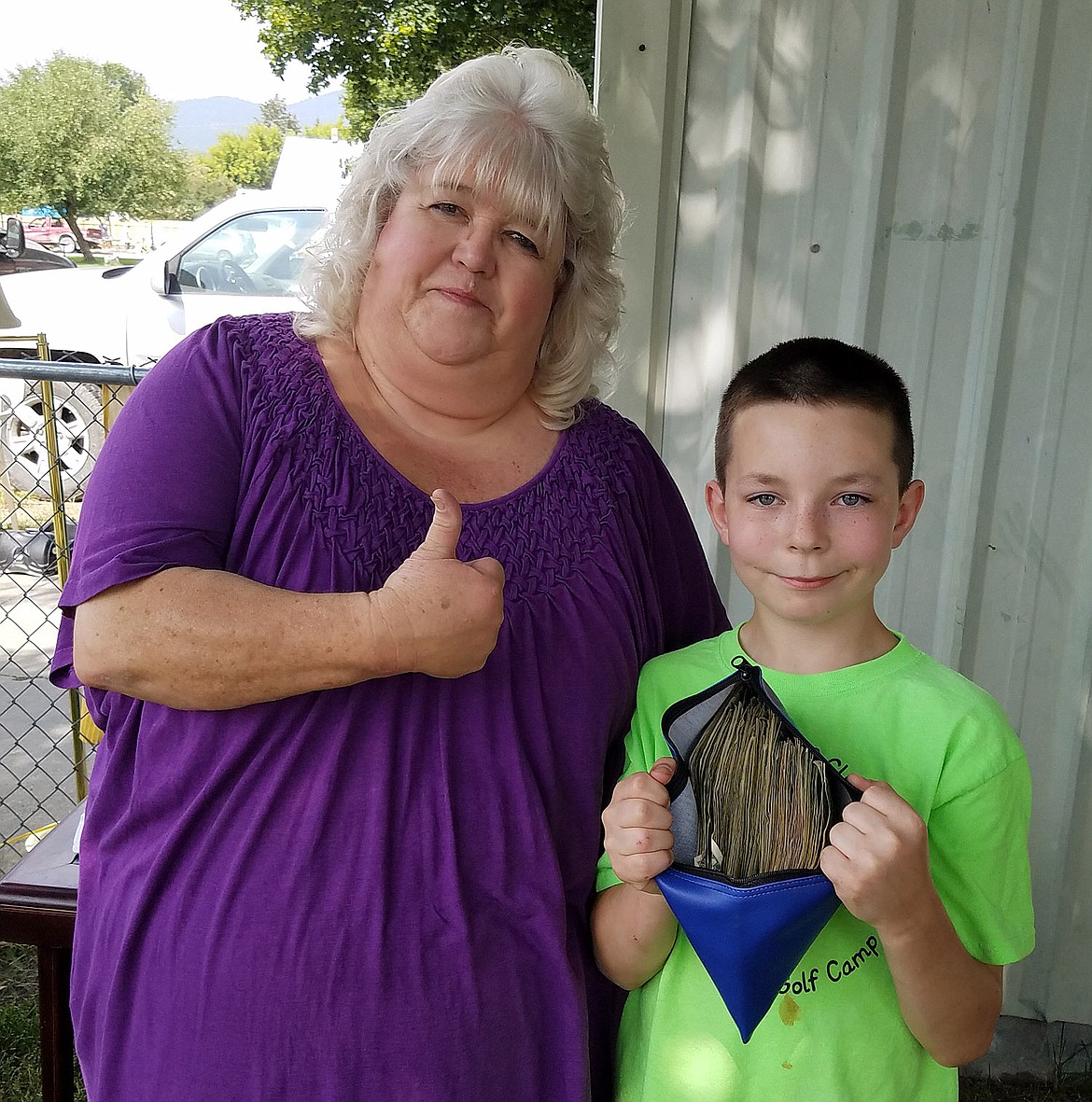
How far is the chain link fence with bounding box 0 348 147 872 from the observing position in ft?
10.5

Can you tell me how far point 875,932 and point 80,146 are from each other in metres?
40.6

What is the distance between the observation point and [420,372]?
1516mm

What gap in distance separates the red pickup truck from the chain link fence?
Result: 26.5 metres

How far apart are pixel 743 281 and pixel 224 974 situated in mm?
1926

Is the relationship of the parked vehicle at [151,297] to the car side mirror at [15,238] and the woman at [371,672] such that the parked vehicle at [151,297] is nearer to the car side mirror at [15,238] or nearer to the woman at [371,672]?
the car side mirror at [15,238]

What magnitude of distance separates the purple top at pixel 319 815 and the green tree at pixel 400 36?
7.94 metres

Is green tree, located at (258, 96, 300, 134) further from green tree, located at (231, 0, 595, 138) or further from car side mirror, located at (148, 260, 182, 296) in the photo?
car side mirror, located at (148, 260, 182, 296)

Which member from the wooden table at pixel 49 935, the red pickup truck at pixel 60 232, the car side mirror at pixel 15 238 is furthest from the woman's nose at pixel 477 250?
the red pickup truck at pixel 60 232

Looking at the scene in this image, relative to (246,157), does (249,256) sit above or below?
below

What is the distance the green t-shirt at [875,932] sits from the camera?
4.09ft

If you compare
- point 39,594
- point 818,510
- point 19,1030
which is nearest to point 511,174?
point 818,510

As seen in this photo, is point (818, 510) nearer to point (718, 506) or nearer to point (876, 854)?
point (718, 506)

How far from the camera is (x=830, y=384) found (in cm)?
135

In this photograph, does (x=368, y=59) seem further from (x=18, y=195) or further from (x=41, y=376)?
(x=18, y=195)
